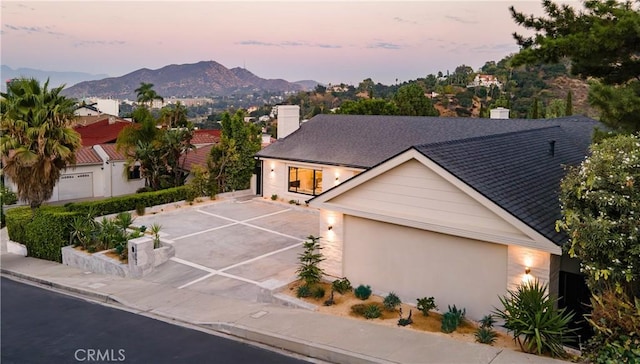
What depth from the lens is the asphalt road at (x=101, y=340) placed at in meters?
10.7

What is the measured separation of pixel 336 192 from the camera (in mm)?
14953

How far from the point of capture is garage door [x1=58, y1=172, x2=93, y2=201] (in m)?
31.1

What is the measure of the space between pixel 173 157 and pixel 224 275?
15.4 meters

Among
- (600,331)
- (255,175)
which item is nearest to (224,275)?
(600,331)

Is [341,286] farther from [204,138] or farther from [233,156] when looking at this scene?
[204,138]

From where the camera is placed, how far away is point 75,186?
104 feet

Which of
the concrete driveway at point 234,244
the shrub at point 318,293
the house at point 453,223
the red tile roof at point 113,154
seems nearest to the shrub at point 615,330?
the house at point 453,223

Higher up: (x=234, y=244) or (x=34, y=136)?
(x=34, y=136)

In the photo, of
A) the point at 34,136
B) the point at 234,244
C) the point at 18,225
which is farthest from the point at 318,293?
the point at 18,225

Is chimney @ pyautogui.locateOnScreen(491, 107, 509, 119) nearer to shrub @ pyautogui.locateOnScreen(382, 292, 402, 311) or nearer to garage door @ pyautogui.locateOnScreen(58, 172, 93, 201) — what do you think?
shrub @ pyautogui.locateOnScreen(382, 292, 402, 311)

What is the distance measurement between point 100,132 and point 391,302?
34.9m

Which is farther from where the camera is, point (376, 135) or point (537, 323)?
point (376, 135)

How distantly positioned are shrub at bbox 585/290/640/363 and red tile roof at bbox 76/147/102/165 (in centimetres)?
3006

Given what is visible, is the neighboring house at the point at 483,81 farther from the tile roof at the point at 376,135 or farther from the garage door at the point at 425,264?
the garage door at the point at 425,264
